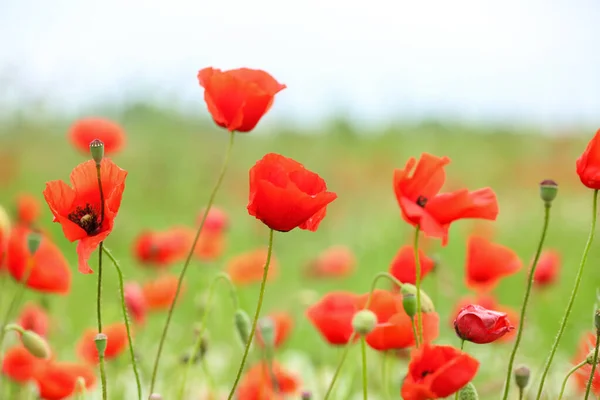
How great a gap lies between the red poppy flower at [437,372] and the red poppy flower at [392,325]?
0.12m

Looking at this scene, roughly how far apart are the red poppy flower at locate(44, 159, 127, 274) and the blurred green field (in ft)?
4.76

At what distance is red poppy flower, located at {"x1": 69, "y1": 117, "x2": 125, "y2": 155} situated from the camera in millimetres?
1339

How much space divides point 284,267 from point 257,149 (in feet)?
4.37

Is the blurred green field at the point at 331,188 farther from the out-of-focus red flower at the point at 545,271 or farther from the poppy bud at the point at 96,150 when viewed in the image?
the poppy bud at the point at 96,150

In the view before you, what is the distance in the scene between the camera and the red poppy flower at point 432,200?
667 mm

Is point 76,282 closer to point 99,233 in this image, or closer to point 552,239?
point 552,239

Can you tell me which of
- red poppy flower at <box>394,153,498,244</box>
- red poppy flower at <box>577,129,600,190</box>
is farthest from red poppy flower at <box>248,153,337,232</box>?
red poppy flower at <box>577,129,600,190</box>

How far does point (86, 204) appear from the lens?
0.70m

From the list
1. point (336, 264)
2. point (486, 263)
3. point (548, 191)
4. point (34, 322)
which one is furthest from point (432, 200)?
point (336, 264)

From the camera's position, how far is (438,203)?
2.24 ft

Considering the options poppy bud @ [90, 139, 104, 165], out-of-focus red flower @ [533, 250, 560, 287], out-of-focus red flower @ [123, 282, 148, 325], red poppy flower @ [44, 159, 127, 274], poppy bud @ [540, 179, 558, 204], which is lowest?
out-of-focus red flower @ [533, 250, 560, 287]

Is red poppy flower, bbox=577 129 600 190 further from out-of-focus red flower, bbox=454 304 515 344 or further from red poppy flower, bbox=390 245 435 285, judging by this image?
red poppy flower, bbox=390 245 435 285

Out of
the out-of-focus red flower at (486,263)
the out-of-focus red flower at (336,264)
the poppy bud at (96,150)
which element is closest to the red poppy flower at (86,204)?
the poppy bud at (96,150)

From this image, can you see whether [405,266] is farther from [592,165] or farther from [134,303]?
[134,303]
